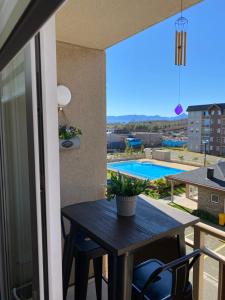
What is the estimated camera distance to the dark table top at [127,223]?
1316 millimetres

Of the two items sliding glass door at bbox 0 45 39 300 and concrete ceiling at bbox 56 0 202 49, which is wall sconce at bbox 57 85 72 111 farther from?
sliding glass door at bbox 0 45 39 300

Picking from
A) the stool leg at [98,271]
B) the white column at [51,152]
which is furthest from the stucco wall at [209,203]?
the white column at [51,152]

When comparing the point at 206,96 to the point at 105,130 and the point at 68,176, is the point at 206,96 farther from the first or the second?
the point at 68,176

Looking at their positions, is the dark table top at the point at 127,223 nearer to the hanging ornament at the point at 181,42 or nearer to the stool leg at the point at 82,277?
the stool leg at the point at 82,277

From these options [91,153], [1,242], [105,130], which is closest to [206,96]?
[105,130]

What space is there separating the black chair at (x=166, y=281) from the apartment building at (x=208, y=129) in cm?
116

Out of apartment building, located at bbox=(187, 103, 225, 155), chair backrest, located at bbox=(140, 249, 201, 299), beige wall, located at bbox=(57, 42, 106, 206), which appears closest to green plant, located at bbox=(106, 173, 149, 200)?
chair backrest, located at bbox=(140, 249, 201, 299)

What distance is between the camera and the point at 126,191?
5.46 ft

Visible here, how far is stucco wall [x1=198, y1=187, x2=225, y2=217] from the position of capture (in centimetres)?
519

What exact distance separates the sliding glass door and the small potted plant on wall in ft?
2.53

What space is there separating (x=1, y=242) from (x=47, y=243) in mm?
764

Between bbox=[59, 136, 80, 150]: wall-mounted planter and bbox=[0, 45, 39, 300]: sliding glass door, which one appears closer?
bbox=[0, 45, 39, 300]: sliding glass door

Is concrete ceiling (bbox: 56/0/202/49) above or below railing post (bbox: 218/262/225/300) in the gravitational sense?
above

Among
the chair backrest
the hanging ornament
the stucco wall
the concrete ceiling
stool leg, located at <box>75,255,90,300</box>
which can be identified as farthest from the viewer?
the stucco wall
